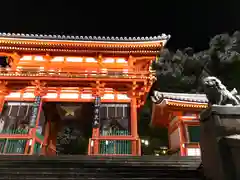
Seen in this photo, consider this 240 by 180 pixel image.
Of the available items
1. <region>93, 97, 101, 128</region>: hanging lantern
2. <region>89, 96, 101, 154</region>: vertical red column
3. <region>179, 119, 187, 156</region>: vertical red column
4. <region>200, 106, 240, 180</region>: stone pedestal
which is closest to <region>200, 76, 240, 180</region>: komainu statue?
<region>200, 106, 240, 180</region>: stone pedestal

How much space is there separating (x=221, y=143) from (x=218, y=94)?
1.36 meters

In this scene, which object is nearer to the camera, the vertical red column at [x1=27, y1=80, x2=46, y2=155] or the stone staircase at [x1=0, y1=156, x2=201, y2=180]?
the stone staircase at [x1=0, y1=156, x2=201, y2=180]

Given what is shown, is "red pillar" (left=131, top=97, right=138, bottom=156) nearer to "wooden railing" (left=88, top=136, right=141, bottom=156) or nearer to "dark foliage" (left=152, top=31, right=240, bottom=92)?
"wooden railing" (left=88, top=136, right=141, bottom=156)

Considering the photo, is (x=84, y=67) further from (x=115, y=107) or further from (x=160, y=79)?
(x=160, y=79)

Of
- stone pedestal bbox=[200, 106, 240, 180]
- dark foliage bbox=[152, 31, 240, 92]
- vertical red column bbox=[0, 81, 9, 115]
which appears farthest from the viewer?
dark foliage bbox=[152, 31, 240, 92]

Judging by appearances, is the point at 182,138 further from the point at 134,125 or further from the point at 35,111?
the point at 35,111

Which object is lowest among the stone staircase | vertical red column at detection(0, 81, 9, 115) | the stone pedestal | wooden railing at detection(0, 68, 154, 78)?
the stone staircase

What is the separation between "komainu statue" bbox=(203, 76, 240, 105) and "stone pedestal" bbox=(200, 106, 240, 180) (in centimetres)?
37

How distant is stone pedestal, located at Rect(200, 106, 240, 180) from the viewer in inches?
177

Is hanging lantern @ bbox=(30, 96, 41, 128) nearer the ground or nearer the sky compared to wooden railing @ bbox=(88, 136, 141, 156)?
nearer the sky

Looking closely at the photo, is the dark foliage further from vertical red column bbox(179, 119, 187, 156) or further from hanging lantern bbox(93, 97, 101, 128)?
hanging lantern bbox(93, 97, 101, 128)

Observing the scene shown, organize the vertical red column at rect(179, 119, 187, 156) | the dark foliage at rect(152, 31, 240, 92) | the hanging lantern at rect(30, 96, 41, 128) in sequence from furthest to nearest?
the dark foliage at rect(152, 31, 240, 92), the vertical red column at rect(179, 119, 187, 156), the hanging lantern at rect(30, 96, 41, 128)

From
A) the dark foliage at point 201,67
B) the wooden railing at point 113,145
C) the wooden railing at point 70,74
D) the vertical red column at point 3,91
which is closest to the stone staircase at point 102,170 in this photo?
the wooden railing at point 113,145

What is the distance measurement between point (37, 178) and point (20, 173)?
741mm
